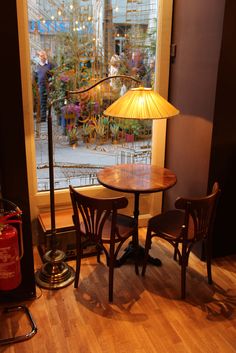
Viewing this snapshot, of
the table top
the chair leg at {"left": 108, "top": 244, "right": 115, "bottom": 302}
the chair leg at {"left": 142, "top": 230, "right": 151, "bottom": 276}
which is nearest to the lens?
the chair leg at {"left": 108, "top": 244, "right": 115, "bottom": 302}

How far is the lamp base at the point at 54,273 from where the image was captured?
2.53 metres

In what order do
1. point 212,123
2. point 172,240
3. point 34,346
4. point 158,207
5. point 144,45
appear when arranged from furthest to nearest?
1. point 158,207
2. point 144,45
3. point 212,123
4. point 172,240
5. point 34,346

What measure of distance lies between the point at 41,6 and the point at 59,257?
1.87 metres

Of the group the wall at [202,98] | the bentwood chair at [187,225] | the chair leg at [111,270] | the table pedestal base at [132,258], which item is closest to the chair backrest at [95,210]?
the chair leg at [111,270]

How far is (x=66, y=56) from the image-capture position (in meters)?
2.78

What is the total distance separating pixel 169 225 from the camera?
2494mm

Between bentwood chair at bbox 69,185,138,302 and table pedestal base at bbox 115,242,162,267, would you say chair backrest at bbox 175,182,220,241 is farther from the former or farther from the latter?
table pedestal base at bbox 115,242,162,267

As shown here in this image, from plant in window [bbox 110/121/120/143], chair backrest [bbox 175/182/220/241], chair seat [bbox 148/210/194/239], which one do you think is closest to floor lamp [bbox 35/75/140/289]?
plant in window [bbox 110/121/120/143]

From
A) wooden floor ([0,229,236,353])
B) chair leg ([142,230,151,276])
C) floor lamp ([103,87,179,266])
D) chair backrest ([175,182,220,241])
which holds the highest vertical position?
floor lamp ([103,87,179,266])

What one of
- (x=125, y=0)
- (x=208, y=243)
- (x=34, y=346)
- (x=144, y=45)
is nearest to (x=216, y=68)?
(x=144, y=45)

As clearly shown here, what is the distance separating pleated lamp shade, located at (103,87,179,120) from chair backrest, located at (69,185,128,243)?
1.86 ft

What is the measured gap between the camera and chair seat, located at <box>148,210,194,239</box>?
2.38 meters

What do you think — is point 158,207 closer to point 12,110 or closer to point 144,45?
point 144,45

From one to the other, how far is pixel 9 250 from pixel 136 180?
101 cm
